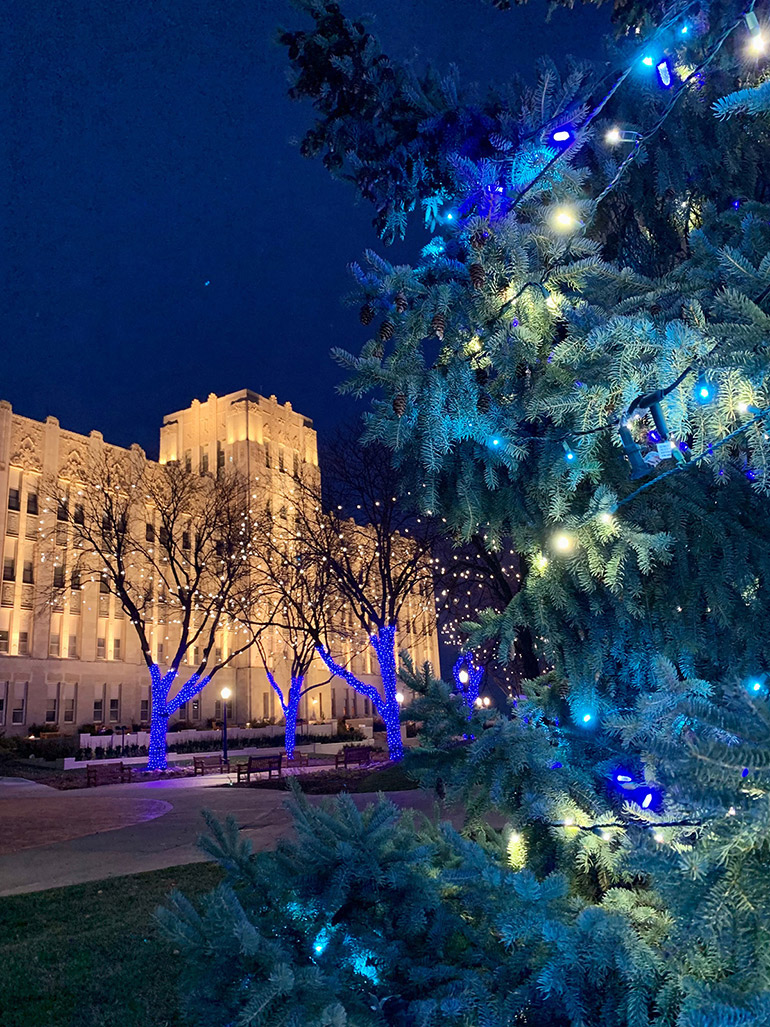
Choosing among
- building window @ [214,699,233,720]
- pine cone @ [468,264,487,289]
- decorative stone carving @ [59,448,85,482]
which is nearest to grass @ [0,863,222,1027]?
pine cone @ [468,264,487,289]

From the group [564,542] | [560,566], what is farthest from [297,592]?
[564,542]

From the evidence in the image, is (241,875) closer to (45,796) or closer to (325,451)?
(45,796)

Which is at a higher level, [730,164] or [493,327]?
[730,164]

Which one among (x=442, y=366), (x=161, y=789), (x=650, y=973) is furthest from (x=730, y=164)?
(x=161, y=789)

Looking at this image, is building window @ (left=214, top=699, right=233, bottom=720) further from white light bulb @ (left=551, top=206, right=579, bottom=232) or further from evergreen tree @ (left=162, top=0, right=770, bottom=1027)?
white light bulb @ (left=551, top=206, right=579, bottom=232)

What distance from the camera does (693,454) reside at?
7.90 feet

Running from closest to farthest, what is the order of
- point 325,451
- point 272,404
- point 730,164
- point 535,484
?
point 535,484 → point 730,164 → point 325,451 → point 272,404

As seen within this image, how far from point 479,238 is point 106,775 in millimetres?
26827

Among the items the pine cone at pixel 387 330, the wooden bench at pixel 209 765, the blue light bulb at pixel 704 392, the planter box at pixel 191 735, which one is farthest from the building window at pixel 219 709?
the blue light bulb at pixel 704 392

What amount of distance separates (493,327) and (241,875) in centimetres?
228

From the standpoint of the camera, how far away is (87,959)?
5465 millimetres

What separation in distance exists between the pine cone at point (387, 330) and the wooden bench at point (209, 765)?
25373 mm

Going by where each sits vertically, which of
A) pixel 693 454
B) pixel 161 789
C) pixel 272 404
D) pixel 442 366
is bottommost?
pixel 161 789

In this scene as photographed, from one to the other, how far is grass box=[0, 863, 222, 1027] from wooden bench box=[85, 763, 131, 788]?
52.6ft
